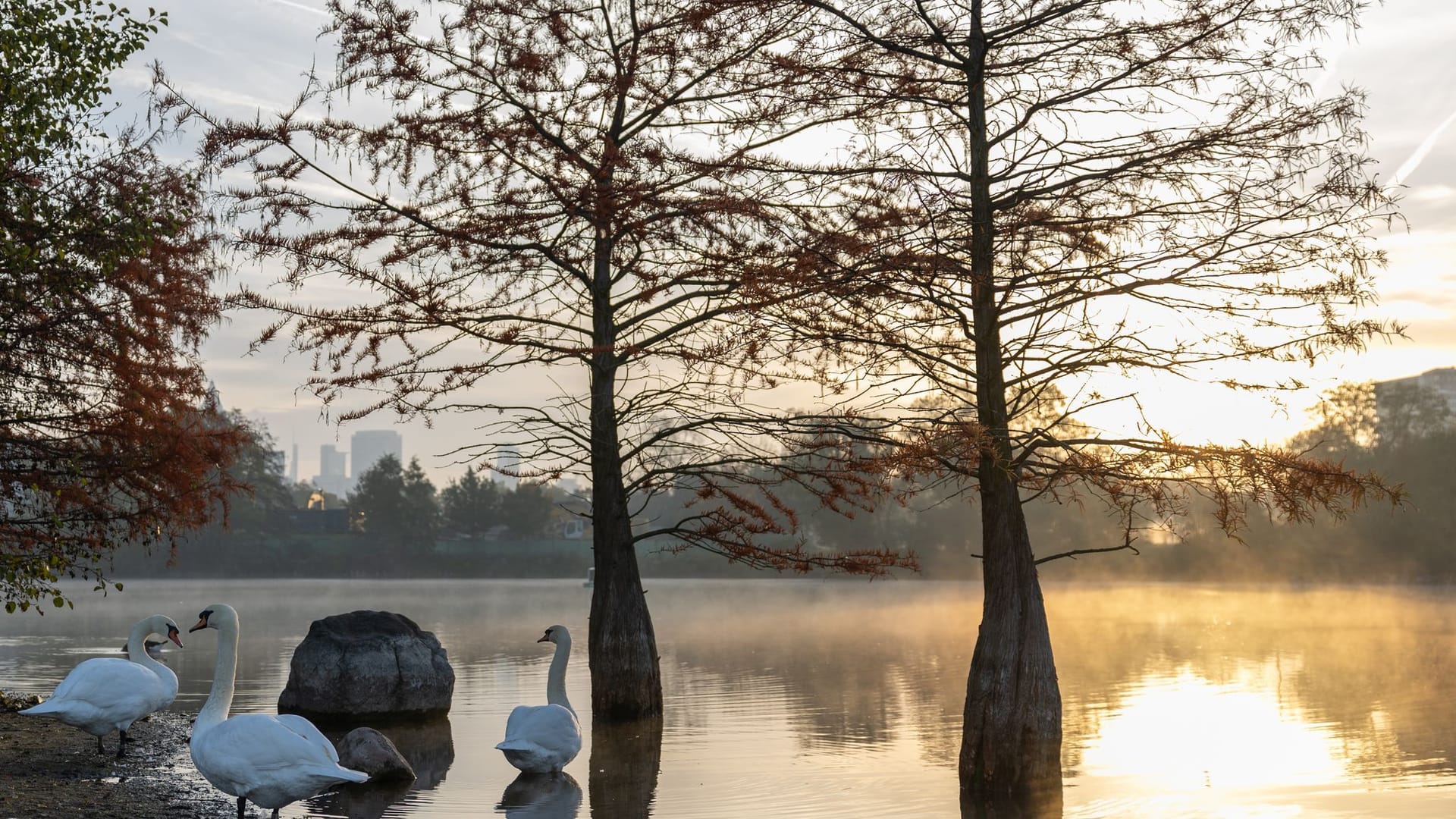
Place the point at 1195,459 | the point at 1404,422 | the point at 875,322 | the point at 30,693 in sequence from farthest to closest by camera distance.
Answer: the point at 1404,422 < the point at 30,693 < the point at 875,322 < the point at 1195,459

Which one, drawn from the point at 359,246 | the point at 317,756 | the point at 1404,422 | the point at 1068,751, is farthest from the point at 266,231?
the point at 1404,422

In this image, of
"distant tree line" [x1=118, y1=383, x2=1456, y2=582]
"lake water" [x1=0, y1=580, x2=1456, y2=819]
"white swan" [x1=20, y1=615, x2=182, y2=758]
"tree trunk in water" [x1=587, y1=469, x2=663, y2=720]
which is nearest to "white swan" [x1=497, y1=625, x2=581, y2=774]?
"lake water" [x1=0, y1=580, x2=1456, y2=819]

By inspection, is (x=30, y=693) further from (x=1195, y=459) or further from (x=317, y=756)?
(x=1195, y=459)

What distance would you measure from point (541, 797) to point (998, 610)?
540cm

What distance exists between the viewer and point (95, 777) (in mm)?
13797

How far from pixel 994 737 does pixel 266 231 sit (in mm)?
13423

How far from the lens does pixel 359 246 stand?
1947 centimetres

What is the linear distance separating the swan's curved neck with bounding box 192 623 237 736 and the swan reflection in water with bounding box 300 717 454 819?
1696mm

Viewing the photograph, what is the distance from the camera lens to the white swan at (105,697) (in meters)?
14.4

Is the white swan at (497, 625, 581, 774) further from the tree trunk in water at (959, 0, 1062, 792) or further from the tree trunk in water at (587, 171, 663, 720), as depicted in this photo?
the tree trunk in water at (959, 0, 1062, 792)

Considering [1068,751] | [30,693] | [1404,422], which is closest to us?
[1068,751]

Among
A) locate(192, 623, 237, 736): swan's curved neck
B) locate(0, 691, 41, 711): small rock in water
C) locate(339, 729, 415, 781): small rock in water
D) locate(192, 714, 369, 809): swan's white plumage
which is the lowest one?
locate(339, 729, 415, 781): small rock in water

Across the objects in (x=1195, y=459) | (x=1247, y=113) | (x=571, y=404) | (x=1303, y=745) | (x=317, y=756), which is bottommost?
(x=1303, y=745)

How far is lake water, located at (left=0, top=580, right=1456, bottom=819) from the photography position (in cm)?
1409
